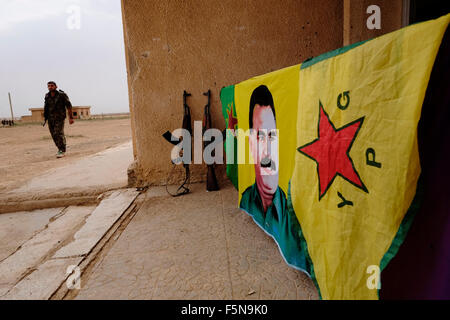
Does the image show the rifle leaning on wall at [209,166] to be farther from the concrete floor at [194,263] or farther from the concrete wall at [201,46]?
the concrete floor at [194,263]

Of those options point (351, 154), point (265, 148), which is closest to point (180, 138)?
point (265, 148)

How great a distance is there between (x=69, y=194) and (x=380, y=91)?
380cm

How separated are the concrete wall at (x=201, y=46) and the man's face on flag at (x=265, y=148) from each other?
148 centimetres

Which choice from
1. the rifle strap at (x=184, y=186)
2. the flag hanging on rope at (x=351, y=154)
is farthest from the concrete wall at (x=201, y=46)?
the flag hanging on rope at (x=351, y=154)

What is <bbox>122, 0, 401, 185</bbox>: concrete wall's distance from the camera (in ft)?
10.8

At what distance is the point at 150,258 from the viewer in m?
1.86

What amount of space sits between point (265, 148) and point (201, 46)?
202 centimetres

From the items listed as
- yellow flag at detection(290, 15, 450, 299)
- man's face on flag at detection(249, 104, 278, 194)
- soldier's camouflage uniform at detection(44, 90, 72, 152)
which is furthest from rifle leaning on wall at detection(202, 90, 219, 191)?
soldier's camouflage uniform at detection(44, 90, 72, 152)

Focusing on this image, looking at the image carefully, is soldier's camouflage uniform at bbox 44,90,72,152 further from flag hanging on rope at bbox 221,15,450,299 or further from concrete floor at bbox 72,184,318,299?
flag hanging on rope at bbox 221,15,450,299

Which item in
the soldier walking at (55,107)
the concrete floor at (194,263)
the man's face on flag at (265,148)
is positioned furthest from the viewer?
the soldier walking at (55,107)

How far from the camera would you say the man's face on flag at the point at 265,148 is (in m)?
1.80

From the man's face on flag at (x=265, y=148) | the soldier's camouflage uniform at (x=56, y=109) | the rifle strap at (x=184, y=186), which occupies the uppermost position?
the soldier's camouflage uniform at (x=56, y=109)
